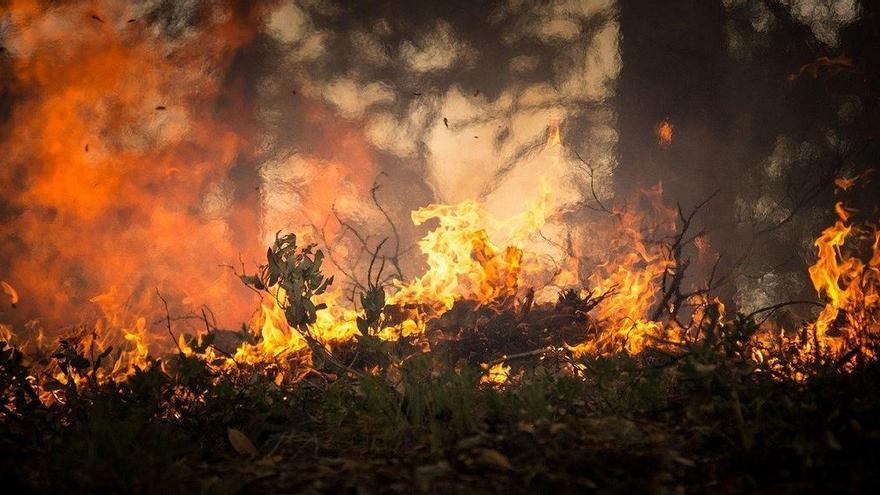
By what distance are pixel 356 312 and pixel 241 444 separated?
3747 mm

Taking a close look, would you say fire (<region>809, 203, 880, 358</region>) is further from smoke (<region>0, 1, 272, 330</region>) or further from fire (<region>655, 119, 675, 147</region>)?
smoke (<region>0, 1, 272, 330</region>)

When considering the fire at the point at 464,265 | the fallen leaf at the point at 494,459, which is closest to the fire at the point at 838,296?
the fire at the point at 464,265

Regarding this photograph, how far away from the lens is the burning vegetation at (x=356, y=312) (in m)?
2.74

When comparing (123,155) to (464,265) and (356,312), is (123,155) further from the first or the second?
(464,265)

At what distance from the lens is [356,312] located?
22.9ft

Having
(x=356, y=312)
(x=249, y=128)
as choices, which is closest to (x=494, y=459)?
(x=356, y=312)

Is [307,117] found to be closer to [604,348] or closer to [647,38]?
[647,38]

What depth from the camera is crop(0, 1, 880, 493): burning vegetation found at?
8.98 ft

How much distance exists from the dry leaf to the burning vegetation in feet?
0.05

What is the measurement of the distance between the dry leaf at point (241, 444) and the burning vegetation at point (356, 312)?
0.7 inches

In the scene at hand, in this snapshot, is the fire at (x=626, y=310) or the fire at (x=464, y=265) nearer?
the fire at (x=626, y=310)

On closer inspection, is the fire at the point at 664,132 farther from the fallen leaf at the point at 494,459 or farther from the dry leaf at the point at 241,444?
the dry leaf at the point at 241,444

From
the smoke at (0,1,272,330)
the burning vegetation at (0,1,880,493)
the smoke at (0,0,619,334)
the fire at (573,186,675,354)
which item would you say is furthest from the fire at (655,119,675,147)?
the smoke at (0,1,272,330)

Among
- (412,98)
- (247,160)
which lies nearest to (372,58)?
(412,98)
